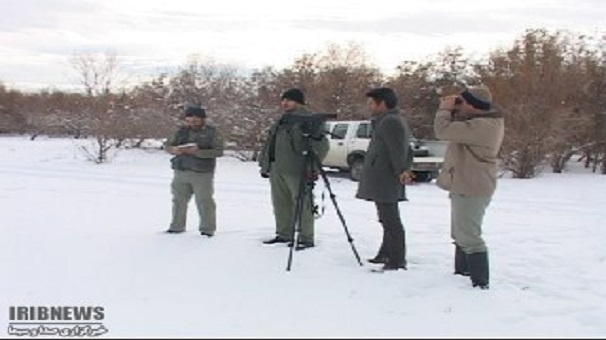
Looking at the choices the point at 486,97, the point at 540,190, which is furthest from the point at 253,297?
the point at 540,190

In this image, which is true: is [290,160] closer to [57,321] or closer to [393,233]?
[393,233]

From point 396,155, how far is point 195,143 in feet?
8.76

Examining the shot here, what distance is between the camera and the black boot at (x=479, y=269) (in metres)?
5.86

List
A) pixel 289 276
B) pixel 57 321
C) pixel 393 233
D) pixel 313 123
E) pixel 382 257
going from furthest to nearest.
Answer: pixel 313 123 < pixel 382 257 < pixel 393 233 < pixel 289 276 < pixel 57 321

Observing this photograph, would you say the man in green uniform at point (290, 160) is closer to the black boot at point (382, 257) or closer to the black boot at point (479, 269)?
the black boot at point (382, 257)

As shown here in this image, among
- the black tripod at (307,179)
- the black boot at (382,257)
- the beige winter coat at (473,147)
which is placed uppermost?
the beige winter coat at (473,147)

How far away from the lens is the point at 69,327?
467 cm

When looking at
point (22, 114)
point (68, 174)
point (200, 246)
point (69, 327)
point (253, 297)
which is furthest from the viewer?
point (22, 114)

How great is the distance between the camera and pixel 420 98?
22.7 meters

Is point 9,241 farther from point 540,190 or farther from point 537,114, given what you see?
point 537,114

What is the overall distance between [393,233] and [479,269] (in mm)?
921

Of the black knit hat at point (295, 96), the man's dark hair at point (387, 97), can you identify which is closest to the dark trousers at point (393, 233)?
the man's dark hair at point (387, 97)

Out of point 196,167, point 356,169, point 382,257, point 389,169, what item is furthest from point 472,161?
point 356,169

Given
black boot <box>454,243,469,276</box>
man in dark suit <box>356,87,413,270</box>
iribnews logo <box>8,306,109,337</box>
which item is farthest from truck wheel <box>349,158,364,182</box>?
iribnews logo <box>8,306,109,337</box>
